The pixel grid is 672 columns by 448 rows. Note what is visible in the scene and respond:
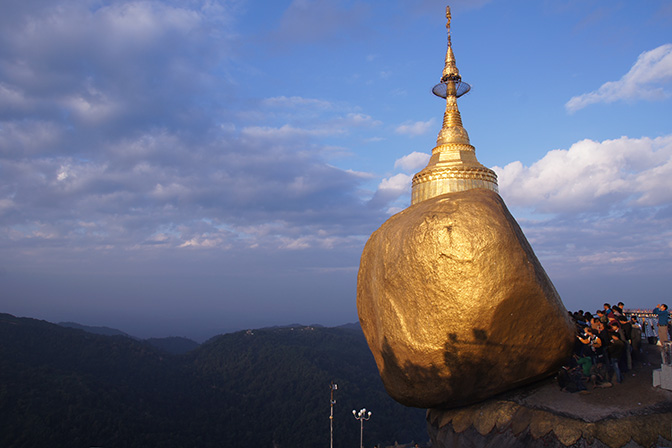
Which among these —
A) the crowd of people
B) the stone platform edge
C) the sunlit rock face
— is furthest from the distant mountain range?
the crowd of people

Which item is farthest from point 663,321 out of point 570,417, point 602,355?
point 570,417

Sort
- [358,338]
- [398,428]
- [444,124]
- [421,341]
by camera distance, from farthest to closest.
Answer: [358,338] → [398,428] → [444,124] → [421,341]

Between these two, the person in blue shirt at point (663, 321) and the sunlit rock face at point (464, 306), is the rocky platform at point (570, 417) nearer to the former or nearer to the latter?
the sunlit rock face at point (464, 306)

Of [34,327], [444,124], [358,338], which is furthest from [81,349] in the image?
[444,124]

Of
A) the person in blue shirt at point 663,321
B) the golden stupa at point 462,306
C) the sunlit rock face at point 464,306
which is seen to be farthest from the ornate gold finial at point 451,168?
the sunlit rock face at point 464,306

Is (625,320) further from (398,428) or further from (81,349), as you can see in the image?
(81,349)

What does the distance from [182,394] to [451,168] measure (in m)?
95.1

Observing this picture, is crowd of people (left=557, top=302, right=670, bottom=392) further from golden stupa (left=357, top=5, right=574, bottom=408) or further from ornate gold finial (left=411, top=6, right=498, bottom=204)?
ornate gold finial (left=411, top=6, right=498, bottom=204)

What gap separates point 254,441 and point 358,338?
87.7 meters

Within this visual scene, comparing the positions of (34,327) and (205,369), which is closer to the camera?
(34,327)

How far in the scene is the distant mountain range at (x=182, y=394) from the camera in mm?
65000

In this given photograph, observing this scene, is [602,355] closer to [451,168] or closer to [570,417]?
[570,417]

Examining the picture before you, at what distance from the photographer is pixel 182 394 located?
96.9 m

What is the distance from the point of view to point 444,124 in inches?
877
